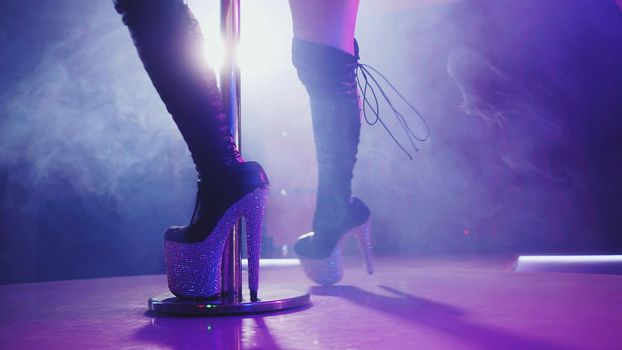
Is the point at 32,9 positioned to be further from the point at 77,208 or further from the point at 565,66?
the point at 565,66

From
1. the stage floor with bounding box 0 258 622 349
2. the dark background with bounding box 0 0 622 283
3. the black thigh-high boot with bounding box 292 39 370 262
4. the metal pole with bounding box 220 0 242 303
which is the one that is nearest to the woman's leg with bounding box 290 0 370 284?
the black thigh-high boot with bounding box 292 39 370 262

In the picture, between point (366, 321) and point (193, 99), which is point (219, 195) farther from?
point (366, 321)

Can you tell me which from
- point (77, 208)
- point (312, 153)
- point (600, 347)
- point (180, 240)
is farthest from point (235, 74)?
point (312, 153)

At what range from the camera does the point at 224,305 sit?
84 centimetres

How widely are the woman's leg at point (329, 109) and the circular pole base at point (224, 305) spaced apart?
408 mm

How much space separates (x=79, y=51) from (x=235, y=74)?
1.25 meters

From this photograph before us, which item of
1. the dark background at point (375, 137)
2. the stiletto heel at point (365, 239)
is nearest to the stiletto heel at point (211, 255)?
the stiletto heel at point (365, 239)

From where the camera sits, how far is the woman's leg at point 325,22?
1.23 m

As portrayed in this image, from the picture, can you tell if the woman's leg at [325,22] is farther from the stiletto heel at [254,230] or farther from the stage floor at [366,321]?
the stage floor at [366,321]

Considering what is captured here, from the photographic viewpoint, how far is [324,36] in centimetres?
122

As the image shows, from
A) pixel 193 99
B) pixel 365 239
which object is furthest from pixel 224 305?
pixel 365 239

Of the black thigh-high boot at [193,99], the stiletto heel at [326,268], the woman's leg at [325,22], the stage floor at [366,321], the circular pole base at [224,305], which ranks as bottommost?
the stage floor at [366,321]

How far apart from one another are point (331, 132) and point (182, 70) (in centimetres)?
54

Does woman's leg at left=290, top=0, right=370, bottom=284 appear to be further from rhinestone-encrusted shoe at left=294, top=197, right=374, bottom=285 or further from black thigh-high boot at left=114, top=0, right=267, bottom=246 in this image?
black thigh-high boot at left=114, top=0, right=267, bottom=246
